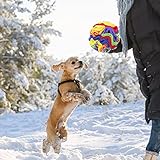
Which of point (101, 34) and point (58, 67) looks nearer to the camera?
point (101, 34)

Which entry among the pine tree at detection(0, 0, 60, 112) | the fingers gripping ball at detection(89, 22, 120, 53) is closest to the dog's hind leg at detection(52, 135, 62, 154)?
the fingers gripping ball at detection(89, 22, 120, 53)

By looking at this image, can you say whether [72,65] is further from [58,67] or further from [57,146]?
[57,146]

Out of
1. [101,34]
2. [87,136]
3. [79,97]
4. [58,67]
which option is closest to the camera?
[101,34]

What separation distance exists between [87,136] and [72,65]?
2787 mm

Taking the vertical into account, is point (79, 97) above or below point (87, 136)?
above

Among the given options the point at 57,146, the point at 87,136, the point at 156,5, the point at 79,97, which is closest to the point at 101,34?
the point at 79,97

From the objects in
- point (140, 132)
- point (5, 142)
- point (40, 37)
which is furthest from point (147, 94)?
point (40, 37)

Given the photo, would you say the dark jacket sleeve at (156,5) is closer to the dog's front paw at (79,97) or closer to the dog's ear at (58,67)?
the dog's front paw at (79,97)

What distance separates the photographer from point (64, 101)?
18.2 feet

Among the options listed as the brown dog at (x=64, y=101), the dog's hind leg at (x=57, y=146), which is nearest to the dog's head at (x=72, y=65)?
the brown dog at (x=64, y=101)

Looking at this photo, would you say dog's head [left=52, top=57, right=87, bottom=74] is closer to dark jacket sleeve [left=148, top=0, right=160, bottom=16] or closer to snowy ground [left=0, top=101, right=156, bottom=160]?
snowy ground [left=0, top=101, right=156, bottom=160]

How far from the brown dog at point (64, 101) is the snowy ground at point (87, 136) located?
21 centimetres

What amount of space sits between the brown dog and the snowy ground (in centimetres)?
21

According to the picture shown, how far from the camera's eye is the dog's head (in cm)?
571
